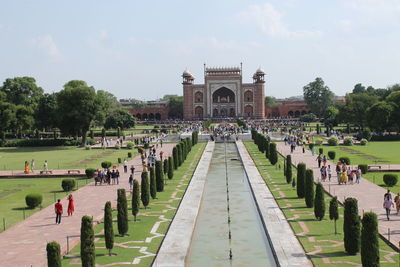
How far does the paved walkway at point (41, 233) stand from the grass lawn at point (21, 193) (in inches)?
25.3

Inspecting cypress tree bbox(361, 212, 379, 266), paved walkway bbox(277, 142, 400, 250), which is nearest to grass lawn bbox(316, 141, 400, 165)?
paved walkway bbox(277, 142, 400, 250)

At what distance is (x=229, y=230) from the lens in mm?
14047

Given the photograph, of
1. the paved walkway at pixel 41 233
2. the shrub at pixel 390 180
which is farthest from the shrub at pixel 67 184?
the shrub at pixel 390 180

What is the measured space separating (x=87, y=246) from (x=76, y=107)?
3372 centimetres

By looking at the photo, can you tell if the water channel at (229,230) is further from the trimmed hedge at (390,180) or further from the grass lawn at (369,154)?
the grass lawn at (369,154)

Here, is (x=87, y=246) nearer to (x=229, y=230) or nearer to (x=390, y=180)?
(x=229, y=230)

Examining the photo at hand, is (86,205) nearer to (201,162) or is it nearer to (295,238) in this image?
(295,238)

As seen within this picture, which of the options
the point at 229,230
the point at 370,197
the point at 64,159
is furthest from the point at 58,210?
the point at 64,159

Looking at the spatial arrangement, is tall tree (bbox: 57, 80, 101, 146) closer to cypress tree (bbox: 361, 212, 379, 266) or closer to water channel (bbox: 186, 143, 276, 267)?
Result: water channel (bbox: 186, 143, 276, 267)

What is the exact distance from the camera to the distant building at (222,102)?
299 feet

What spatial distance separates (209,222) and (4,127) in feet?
117

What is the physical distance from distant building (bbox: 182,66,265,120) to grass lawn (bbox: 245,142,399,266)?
71.4 meters

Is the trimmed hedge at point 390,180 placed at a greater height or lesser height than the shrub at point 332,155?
lesser

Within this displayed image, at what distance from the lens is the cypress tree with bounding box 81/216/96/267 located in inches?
386
